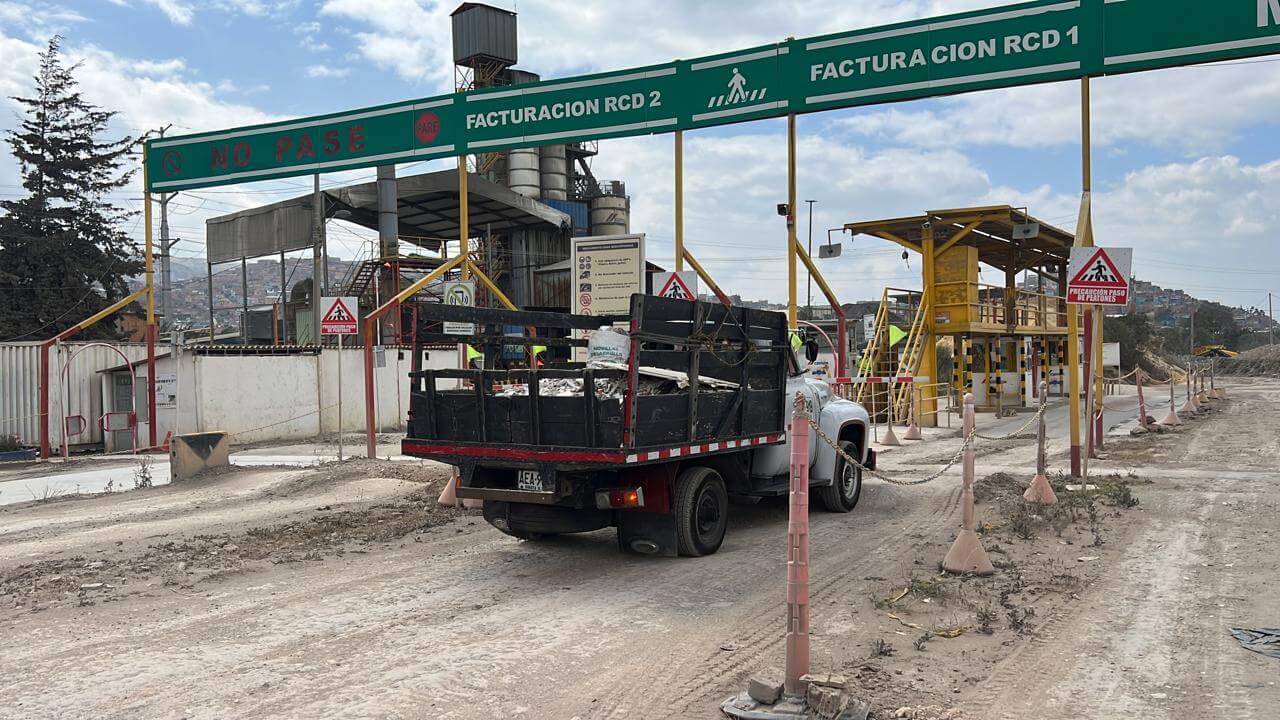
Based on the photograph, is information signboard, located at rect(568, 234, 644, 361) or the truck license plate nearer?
the truck license plate

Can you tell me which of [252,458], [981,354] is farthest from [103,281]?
[981,354]

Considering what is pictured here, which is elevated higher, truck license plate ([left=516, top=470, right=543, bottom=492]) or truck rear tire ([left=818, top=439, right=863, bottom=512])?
truck license plate ([left=516, top=470, right=543, bottom=492])

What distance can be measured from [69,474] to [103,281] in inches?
876

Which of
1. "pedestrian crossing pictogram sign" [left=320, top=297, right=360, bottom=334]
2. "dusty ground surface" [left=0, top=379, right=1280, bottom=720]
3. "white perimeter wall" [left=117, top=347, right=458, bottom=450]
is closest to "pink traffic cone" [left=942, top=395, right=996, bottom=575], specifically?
"dusty ground surface" [left=0, top=379, right=1280, bottom=720]

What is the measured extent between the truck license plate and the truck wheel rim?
4.88 ft

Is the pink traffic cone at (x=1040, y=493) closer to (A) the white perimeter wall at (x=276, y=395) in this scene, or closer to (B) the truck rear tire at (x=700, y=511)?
(B) the truck rear tire at (x=700, y=511)

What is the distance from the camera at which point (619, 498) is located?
24.4ft

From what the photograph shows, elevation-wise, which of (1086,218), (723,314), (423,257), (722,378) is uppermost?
(423,257)

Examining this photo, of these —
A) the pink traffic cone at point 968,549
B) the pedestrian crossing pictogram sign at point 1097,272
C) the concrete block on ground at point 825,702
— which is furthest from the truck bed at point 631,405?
the pedestrian crossing pictogram sign at point 1097,272

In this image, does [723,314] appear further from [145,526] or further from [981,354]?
[981,354]

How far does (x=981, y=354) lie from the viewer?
28.2 m

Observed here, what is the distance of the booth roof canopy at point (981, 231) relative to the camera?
22.8 metres

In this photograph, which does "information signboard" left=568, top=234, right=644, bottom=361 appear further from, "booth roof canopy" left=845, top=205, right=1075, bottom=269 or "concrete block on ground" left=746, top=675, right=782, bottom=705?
"booth roof canopy" left=845, top=205, right=1075, bottom=269

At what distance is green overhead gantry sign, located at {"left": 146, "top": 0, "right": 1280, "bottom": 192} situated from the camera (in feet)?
36.2
